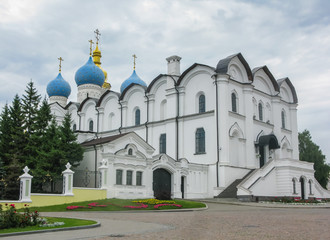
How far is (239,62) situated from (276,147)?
8593 mm

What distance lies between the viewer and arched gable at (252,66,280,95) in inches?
1547

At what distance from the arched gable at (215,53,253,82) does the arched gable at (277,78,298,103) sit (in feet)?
24.0

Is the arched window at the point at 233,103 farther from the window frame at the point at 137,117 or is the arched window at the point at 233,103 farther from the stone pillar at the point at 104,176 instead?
the stone pillar at the point at 104,176

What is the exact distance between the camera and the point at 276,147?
1486 inches

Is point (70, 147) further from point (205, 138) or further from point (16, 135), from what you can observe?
point (205, 138)

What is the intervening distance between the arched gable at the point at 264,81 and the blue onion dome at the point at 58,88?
2615cm

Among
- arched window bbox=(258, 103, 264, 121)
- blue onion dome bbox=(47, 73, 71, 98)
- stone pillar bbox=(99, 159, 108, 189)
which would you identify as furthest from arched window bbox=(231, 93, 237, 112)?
blue onion dome bbox=(47, 73, 71, 98)

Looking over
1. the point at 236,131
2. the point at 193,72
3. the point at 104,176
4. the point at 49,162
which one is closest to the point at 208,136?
the point at 236,131

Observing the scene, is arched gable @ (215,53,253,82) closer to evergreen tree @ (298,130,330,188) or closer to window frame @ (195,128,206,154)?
window frame @ (195,128,206,154)

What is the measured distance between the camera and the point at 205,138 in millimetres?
34969

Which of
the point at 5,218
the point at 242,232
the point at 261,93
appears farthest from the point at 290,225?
the point at 261,93

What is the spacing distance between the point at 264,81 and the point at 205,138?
395 inches

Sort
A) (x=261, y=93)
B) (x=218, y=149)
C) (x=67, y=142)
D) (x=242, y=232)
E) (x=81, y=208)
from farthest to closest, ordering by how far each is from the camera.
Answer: (x=261, y=93) < (x=218, y=149) < (x=67, y=142) < (x=81, y=208) < (x=242, y=232)

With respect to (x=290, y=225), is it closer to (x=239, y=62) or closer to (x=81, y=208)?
(x=81, y=208)
